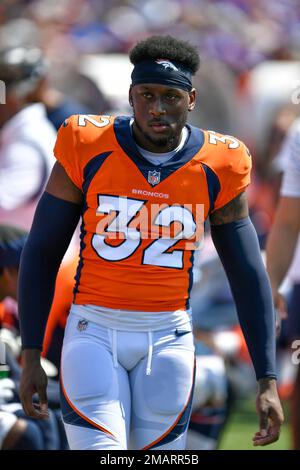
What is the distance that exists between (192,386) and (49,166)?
2.55m

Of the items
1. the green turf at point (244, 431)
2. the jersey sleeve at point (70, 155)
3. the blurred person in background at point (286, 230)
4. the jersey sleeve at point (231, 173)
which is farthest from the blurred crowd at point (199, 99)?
the jersey sleeve at point (231, 173)

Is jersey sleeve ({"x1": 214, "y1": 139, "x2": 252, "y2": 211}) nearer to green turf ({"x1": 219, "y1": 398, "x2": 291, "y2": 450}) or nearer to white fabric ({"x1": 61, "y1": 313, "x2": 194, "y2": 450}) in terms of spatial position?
white fabric ({"x1": 61, "y1": 313, "x2": 194, "y2": 450})

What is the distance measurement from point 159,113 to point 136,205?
1.07 ft

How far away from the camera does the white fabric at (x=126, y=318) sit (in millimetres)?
4238

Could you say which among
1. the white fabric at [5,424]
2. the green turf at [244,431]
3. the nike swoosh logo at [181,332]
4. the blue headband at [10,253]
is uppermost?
the blue headband at [10,253]

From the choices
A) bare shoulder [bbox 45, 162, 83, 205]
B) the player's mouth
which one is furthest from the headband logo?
bare shoulder [bbox 45, 162, 83, 205]

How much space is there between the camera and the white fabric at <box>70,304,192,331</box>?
4238 mm

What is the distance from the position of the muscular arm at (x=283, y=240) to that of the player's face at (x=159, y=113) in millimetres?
1479

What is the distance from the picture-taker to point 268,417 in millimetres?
4242

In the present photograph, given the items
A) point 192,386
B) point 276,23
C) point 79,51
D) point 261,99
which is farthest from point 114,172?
point 276,23

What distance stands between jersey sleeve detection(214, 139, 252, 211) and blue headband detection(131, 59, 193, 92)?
0.92 ft

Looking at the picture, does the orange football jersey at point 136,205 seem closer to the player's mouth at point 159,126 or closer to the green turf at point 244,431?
the player's mouth at point 159,126

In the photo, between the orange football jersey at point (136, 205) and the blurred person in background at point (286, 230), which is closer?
the orange football jersey at point (136, 205)

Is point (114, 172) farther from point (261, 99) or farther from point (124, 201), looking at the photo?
point (261, 99)
